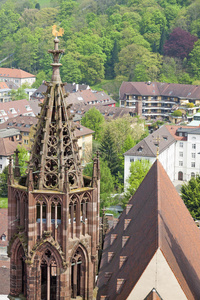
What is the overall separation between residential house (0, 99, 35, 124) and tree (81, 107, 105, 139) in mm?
21114

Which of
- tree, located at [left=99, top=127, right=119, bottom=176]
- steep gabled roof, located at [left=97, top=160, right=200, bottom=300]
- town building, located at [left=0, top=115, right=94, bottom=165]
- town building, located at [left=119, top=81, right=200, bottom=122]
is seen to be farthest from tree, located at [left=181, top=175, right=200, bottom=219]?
town building, located at [left=119, top=81, right=200, bottom=122]

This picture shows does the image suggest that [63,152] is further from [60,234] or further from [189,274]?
[189,274]

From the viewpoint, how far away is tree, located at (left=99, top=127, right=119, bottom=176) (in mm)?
124744

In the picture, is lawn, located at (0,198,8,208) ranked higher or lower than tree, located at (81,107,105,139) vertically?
lower

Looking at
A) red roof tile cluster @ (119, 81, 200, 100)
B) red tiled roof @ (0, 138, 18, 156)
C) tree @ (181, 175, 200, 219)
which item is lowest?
tree @ (181, 175, 200, 219)

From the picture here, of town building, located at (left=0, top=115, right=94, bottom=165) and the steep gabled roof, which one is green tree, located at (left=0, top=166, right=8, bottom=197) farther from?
the steep gabled roof

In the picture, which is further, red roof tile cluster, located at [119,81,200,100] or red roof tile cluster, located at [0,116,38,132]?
red roof tile cluster, located at [119,81,200,100]

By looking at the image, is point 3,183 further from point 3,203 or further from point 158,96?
point 158,96

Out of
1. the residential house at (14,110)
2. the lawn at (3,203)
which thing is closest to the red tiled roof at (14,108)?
the residential house at (14,110)

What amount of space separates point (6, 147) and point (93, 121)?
30475 mm

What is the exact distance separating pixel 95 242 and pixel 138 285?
3096mm

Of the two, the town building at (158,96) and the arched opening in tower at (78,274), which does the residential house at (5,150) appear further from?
the arched opening in tower at (78,274)

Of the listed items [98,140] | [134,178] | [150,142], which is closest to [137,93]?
[98,140]

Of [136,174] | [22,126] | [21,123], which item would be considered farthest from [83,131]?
[136,174]
